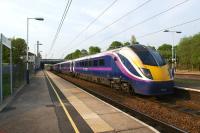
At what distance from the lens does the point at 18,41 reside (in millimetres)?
88688

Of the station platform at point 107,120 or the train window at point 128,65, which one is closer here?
the station platform at point 107,120

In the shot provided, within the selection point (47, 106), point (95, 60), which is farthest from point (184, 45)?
point (47, 106)

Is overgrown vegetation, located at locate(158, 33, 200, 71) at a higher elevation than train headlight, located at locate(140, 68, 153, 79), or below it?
higher

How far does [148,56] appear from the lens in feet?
56.0

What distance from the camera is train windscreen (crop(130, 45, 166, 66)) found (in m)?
16.7

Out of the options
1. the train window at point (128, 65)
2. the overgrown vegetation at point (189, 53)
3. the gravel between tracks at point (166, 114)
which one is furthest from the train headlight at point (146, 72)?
the overgrown vegetation at point (189, 53)

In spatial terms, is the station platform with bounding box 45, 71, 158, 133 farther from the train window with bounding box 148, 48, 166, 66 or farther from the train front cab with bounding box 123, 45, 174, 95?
the train window with bounding box 148, 48, 166, 66

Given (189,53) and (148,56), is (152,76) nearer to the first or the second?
(148,56)

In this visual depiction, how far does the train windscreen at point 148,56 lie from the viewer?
54.8 feet

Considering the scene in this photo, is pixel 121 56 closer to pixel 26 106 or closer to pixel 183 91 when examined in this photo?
pixel 183 91

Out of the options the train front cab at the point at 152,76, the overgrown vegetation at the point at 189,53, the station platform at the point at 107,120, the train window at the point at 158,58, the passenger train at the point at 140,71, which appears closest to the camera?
the station platform at the point at 107,120

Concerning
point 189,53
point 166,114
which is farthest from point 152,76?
point 189,53

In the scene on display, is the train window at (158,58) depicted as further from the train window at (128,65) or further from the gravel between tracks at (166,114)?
the gravel between tracks at (166,114)

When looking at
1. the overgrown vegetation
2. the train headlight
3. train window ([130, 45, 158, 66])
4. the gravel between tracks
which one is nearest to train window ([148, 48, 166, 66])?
train window ([130, 45, 158, 66])
